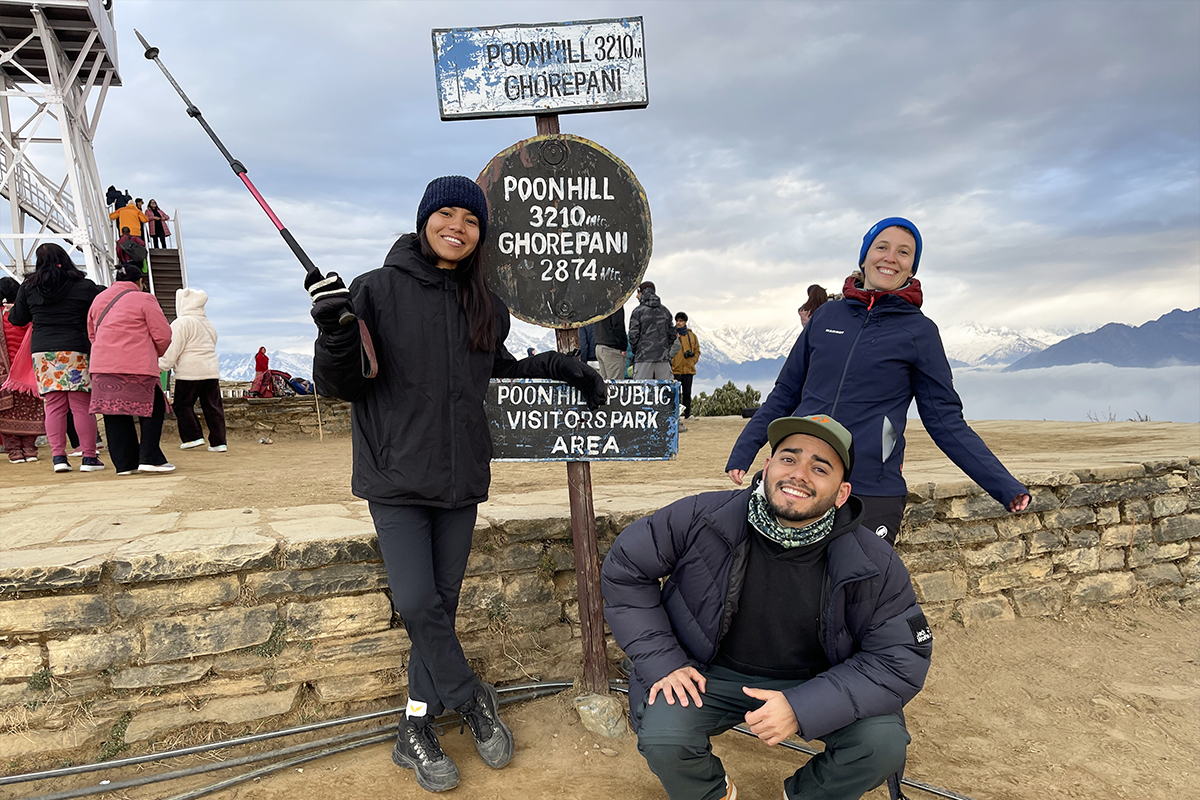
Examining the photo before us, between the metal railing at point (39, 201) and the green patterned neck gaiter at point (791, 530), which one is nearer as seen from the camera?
the green patterned neck gaiter at point (791, 530)

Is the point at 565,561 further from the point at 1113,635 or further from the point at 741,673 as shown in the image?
the point at 1113,635

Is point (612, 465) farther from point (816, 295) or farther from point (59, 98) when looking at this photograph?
point (59, 98)

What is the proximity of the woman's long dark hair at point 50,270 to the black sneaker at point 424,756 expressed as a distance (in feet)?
16.2

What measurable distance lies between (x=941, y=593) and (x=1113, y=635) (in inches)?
48.8

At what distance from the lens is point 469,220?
7.71 feet

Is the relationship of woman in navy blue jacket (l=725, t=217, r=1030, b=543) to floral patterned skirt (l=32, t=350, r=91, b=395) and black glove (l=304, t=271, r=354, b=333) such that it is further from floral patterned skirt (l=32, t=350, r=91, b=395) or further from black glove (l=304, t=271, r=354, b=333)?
floral patterned skirt (l=32, t=350, r=91, b=395)

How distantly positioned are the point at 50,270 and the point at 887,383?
6.11m

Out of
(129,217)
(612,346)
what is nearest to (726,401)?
(612,346)

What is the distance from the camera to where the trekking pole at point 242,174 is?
2.06m

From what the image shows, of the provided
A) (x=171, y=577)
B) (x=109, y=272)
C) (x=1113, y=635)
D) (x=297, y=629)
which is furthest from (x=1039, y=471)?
(x=109, y=272)

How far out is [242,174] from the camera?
2.33 meters

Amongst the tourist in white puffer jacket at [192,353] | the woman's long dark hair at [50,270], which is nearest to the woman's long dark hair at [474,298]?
the woman's long dark hair at [50,270]

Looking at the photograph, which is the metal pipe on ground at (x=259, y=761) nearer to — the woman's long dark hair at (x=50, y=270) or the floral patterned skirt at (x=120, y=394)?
the floral patterned skirt at (x=120, y=394)

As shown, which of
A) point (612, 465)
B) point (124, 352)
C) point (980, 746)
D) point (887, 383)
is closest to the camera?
point (887, 383)
